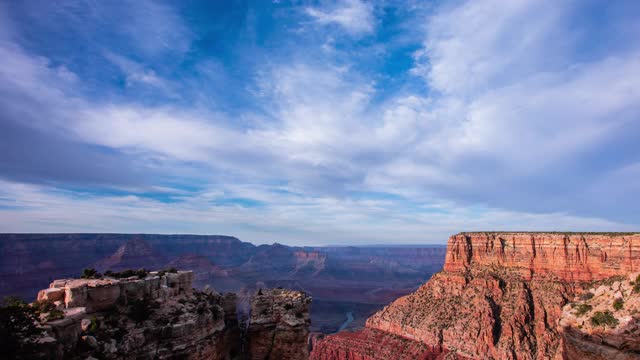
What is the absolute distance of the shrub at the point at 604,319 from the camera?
25094 millimetres

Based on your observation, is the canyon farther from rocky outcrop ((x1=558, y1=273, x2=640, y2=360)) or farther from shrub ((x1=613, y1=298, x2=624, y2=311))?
shrub ((x1=613, y1=298, x2=624, y2=311))

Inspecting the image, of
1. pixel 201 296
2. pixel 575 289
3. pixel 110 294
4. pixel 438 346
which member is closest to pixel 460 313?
pixel 438 346

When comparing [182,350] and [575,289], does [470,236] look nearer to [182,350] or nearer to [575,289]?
[575,289]

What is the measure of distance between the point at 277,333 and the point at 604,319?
84.3 ft

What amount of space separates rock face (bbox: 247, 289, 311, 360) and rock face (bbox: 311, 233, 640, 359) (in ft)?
132

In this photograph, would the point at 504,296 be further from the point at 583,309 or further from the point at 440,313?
the point at 583,309

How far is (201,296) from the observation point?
2255cm

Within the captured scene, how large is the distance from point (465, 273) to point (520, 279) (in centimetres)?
1028

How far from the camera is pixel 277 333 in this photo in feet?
74.7

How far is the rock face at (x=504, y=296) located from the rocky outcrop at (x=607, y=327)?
2013 cm

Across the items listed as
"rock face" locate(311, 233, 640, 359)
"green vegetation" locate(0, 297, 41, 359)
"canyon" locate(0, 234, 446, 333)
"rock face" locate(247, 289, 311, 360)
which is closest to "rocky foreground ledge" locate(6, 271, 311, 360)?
"rock face" locate(247, 289, 311, 360)

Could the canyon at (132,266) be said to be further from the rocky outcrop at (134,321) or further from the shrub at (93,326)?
the shrub at (93,326)

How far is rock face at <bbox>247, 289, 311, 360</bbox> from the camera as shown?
74.4 feet

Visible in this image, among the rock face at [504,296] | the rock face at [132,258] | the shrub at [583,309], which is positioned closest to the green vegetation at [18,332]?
the shrub at [583,309]
